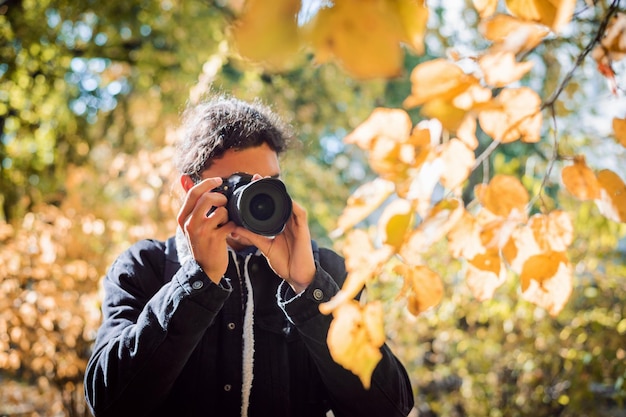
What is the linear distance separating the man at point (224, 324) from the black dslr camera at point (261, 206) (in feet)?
0.13

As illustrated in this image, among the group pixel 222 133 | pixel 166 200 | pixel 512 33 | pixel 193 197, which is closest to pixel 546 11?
pixel 512 33

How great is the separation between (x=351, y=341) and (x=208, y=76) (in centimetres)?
260

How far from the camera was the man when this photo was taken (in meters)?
1.10

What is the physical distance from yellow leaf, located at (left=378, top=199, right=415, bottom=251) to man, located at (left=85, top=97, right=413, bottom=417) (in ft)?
1.47

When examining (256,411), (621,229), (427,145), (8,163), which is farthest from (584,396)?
(8,163)

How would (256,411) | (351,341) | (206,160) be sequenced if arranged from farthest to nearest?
(206,160), (256,411), (351,341)

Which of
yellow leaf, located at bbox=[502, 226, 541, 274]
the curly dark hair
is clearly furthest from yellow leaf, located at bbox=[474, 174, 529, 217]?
the curly dark hair

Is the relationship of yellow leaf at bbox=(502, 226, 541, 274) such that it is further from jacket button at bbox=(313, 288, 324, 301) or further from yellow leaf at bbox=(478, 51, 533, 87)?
jacket button at bbox=(313, 288, 324, 301)

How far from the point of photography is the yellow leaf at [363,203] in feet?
2.33

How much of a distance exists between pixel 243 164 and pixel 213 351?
42 centimetres

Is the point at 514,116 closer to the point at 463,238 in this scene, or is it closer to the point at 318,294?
the point at 463,238

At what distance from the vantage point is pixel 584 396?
8.57ft

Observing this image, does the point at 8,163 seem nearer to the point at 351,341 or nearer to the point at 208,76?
the point at 208,76

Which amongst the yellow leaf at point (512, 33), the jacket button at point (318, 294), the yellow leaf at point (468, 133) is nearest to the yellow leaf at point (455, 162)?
the yellow leaf at point (468, 133)
